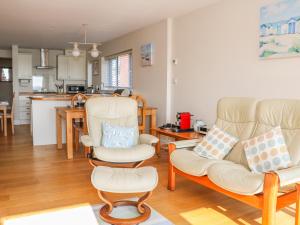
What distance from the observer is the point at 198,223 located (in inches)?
90.9

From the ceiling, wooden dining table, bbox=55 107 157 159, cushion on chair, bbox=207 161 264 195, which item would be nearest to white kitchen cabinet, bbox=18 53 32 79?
the ceiling

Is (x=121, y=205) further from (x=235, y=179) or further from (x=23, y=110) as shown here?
(x=23, y=110)

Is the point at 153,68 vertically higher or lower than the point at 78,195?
higher

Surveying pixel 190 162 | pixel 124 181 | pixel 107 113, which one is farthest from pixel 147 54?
pixel 124 181

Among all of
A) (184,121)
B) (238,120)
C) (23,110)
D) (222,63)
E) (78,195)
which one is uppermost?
(222,63)

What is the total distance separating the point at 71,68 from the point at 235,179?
25.5 ft

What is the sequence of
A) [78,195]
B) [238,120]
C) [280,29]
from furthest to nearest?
1. [280,29]
2. [238,120]
3. [78,195]

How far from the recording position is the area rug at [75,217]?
87.7 inches

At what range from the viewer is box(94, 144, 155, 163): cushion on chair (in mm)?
2854

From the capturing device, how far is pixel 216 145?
2881mm

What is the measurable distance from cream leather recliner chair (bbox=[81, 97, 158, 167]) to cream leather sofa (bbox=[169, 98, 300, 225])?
36 cm

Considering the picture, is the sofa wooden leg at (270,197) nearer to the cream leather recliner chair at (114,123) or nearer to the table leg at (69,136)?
the cream leather recliner chair at (114,123)

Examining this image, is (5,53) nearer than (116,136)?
No

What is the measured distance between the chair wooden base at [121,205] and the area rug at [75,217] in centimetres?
4
